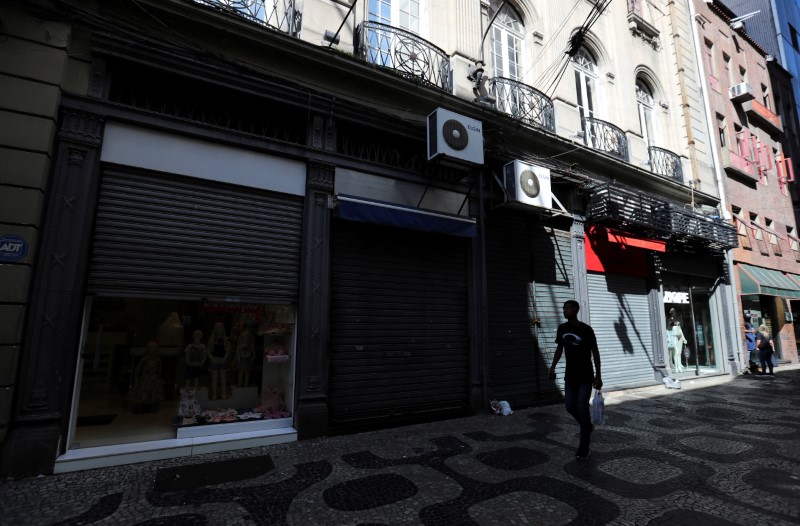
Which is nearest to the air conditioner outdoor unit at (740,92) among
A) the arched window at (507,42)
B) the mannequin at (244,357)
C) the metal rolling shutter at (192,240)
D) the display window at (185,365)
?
the arched window at (507,42)

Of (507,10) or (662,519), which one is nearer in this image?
(662,519)

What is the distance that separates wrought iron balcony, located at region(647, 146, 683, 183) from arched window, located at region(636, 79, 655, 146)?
61 centimetres

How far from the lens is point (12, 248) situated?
4535 millimetres

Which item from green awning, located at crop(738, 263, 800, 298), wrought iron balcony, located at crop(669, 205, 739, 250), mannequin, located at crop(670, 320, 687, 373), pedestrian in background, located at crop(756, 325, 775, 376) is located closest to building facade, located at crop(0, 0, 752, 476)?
wrought iron balcony, located at crop(669, 205, 739, 250)

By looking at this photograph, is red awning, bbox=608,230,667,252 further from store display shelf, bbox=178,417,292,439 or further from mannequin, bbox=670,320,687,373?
store display shelf, bbox=178,417,292,439

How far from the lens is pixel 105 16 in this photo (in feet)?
17.8

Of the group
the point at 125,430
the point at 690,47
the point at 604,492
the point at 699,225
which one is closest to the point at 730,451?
the point at 604,492

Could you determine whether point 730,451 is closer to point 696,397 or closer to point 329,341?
point 696,397

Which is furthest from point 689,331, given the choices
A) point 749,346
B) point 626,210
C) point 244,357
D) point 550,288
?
point 244,357

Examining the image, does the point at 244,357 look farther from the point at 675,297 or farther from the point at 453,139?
the point at 675,297

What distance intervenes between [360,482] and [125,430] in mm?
3828

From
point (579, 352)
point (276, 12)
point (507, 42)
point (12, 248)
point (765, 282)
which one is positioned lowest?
point (579, 352)

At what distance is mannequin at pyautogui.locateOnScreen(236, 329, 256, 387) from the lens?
7.14m

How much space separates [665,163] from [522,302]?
8885 mm
